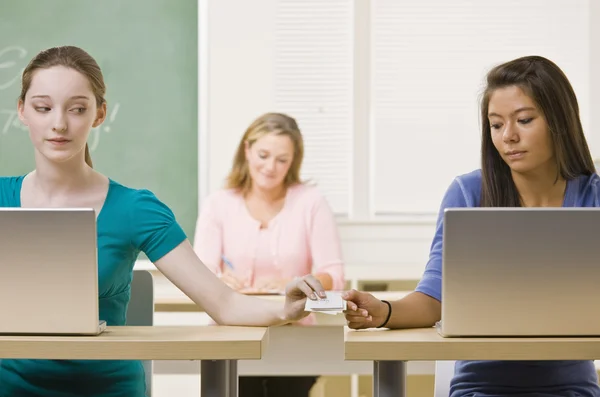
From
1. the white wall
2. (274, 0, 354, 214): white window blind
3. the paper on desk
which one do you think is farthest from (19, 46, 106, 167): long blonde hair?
(274, 0, 354, 214): white window blind

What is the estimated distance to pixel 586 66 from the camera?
4020 millimetres

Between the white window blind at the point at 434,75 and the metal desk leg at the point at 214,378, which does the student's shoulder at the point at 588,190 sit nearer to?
the metal desk leg at the point at 214,378

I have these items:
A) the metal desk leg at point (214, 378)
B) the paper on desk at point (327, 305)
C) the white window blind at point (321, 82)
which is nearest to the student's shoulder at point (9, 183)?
the metal desk leg at point (214, 378)

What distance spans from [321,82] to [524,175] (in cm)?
228

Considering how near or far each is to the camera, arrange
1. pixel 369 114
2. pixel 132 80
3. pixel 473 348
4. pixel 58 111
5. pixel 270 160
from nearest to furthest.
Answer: pixel 473 348 → pixel 58 111 → pixel 270 160 → pixel 132 80 → pixel 369 114

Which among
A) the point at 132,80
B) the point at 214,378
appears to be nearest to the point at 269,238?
the point at 132,80

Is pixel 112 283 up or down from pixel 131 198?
down

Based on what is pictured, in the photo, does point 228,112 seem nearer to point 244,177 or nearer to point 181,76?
point 181,76

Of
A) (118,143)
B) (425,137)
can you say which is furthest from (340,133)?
(118,143)

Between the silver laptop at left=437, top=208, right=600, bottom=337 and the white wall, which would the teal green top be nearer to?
the silver laptop at left=437, top=208, right=600, bottom=337

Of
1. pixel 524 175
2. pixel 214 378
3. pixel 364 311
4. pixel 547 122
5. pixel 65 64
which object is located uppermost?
pixel 65 64

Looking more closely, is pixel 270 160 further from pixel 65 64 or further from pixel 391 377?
pixel 391 377

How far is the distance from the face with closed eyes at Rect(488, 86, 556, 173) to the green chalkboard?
232 cm

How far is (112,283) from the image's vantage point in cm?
171
